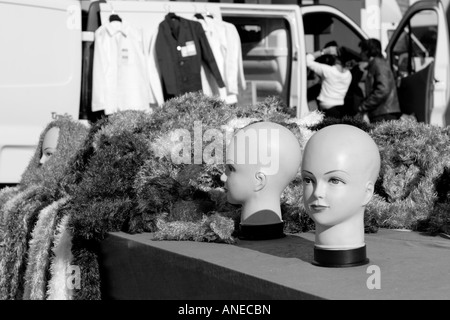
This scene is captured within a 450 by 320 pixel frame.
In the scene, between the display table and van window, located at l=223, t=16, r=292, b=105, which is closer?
the display table

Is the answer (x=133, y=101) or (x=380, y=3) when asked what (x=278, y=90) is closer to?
(x=133, y=101)

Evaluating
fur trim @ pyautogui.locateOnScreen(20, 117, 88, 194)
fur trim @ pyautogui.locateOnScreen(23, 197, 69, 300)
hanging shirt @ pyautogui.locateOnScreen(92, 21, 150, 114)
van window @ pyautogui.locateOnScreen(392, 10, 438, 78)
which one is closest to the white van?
hanging shirt @ pyautogui.locateOnScreen(92, 21, 150, 114)

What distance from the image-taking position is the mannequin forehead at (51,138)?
3.32 m

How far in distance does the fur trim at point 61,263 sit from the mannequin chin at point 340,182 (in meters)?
1.09

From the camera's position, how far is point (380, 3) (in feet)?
34.3

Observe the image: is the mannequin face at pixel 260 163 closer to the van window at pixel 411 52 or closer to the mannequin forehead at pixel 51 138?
the mannequin forehead at pixel 51 138

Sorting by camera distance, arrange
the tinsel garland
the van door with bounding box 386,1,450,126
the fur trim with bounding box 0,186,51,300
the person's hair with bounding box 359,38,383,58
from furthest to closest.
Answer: the person's hair with bounding box 359,38,383,58 → the van door with bounding box 386,1,450,126 → the fur trim with bounding box 0,186,51,300 → the tinsel garland

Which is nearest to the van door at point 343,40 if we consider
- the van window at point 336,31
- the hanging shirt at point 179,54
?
the van window at point 336,31

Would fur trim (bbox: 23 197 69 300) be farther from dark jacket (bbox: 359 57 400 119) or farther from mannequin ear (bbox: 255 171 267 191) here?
dark jacket (bbox: 359 57 400 119)

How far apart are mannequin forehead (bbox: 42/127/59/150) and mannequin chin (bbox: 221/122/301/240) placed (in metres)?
1.33

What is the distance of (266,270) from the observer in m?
1.74

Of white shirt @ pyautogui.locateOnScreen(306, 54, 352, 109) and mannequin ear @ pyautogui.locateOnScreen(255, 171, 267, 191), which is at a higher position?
white shirt @ pyautogui.locateOnScreen(306, 54, 352, 109)

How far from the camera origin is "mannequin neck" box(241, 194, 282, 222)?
7.30ft
